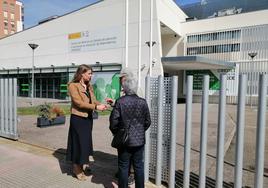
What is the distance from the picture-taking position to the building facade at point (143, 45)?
2702 centimetres

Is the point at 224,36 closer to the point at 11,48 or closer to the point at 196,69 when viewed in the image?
the point at 196,69

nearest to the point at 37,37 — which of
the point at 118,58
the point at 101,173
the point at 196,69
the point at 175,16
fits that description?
the point at 118,58

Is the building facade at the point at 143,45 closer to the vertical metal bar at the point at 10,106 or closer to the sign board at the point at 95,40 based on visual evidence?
the sign board at the point at 95,40

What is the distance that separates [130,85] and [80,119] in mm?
1429

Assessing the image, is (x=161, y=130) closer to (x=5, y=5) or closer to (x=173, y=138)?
(x=173, y=138)

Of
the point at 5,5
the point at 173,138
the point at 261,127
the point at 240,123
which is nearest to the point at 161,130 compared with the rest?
the point at 173,138

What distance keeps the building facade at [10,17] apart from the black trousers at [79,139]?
86.0m

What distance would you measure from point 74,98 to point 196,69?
29.2 m

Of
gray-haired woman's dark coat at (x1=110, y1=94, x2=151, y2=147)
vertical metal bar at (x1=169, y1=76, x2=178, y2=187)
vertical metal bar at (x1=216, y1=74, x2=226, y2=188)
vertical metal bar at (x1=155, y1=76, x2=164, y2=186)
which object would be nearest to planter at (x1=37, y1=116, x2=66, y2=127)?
vertical metal bar at (x1=155, y1=76, x2=164, y2=186)

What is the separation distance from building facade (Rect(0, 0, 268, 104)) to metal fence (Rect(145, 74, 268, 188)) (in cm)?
2021

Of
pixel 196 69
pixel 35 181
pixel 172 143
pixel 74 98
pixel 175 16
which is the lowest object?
pixel 35 181

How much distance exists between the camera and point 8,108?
817 centimetres

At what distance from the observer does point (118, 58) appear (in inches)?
1125

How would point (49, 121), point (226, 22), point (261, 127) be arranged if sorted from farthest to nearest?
point (226, 22) → point (49, 121) → point (261, 127)
